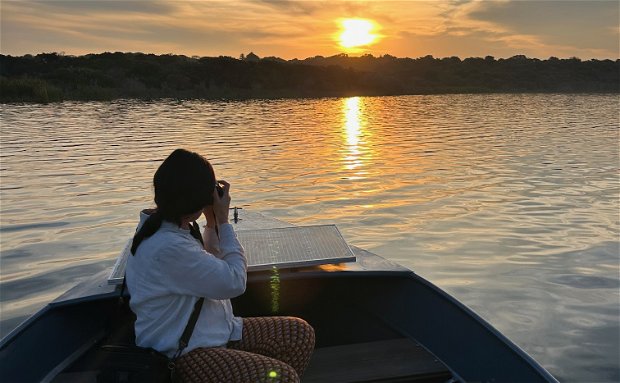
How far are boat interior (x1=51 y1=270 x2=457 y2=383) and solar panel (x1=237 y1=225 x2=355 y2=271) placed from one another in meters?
0.10

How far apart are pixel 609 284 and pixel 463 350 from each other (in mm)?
3925

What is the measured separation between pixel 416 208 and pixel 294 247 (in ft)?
22.6

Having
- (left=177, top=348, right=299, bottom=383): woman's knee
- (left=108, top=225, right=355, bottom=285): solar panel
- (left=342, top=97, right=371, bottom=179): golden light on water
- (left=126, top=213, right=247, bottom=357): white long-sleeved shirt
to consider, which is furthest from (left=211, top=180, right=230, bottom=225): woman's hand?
(left=342, top=97, right=371, bottom=179): golden light on water

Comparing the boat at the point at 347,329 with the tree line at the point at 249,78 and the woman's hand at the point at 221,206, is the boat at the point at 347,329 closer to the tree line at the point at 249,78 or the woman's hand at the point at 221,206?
the woman's hand at the point at 221,206

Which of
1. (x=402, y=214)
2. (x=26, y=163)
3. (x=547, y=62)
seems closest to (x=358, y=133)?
(x=26, y=163)

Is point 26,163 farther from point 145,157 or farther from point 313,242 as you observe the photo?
point 313,242

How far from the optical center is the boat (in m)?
3.70

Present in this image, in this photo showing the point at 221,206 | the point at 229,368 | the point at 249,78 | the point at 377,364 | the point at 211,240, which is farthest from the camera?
the point at 249,78

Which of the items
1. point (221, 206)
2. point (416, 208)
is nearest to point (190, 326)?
point (221, 206)

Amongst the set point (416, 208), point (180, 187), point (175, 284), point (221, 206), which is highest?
point (180, 187)

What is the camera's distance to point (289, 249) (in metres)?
4.54

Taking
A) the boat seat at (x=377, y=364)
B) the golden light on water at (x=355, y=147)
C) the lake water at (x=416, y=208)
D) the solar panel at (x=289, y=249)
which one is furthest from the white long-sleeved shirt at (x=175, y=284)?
the golden light on water at (x=355, y=147)

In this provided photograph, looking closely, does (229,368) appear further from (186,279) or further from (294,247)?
(294,247)

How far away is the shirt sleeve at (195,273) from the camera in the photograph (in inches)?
101
